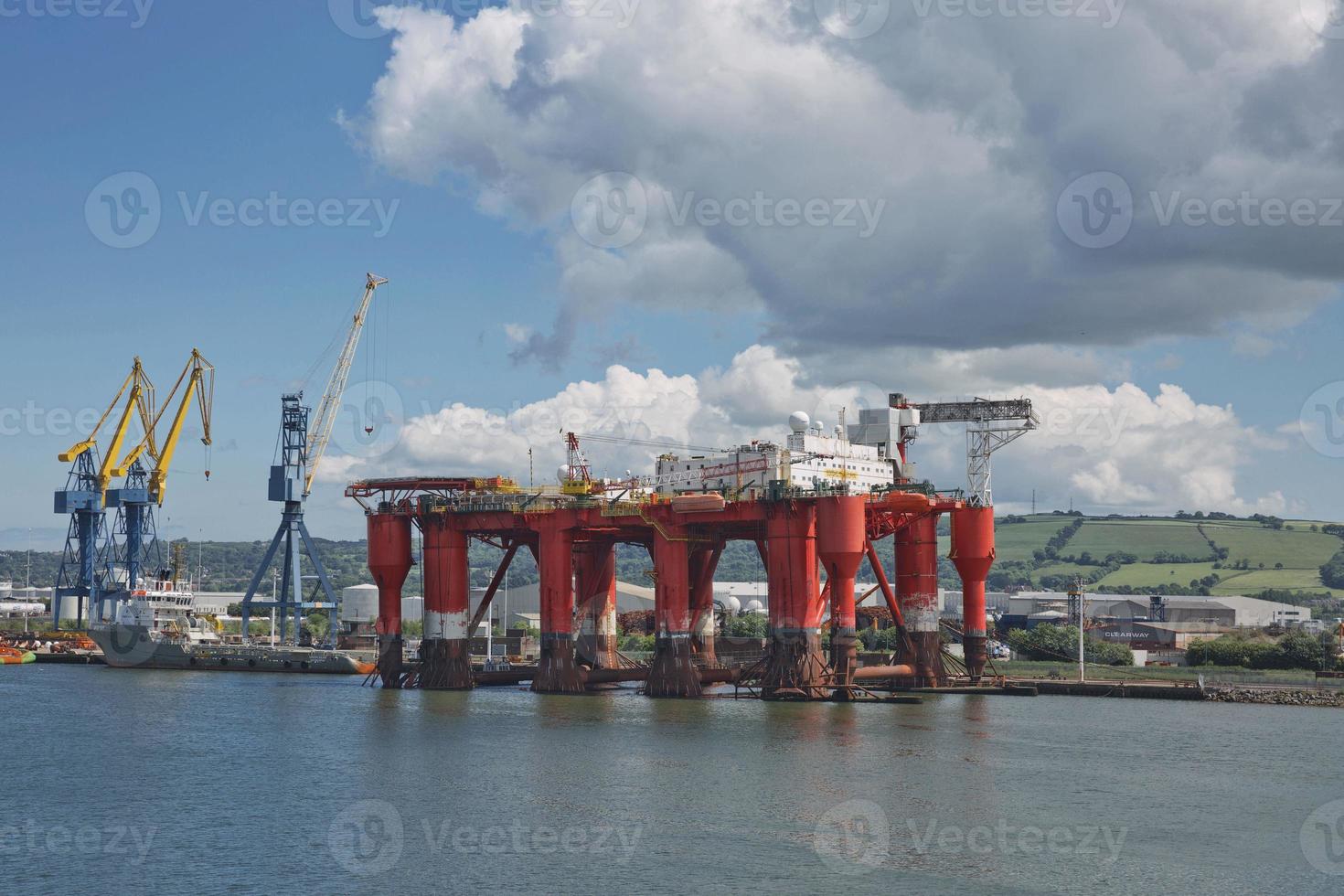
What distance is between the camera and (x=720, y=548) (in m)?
86.0

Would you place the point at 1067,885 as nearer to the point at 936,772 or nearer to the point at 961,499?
the point at 936,772

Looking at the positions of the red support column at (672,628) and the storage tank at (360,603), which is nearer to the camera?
the red support column at (672,628)

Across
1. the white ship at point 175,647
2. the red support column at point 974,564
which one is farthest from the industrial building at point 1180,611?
the white ship at point 175,647

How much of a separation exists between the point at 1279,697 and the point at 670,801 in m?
49.6

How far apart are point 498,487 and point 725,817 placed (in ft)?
154

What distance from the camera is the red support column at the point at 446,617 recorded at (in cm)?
8488

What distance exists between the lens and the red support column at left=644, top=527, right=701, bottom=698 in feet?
252

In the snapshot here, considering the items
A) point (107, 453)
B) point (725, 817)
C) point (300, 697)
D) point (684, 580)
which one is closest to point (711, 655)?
point (684, 580)

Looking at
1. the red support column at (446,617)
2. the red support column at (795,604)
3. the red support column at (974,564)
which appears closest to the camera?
the red support column at (795,604)

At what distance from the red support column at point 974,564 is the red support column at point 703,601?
14363 mm

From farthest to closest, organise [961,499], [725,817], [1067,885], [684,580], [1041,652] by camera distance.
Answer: [1041,652], [961,499], [684,580], [725,817], [1067,885]

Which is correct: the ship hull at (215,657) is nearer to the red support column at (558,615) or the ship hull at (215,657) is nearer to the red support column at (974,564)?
the red support column at (558,615)

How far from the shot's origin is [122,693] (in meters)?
84.7

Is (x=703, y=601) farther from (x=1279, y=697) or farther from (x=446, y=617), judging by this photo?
(x=1279, y=697)
